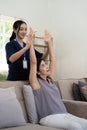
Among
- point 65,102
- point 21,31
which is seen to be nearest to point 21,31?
point 21,31

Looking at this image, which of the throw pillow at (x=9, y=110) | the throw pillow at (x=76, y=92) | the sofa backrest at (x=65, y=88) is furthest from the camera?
the throw pillow at (x=76, y=92)

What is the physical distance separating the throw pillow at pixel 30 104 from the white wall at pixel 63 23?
224 cm

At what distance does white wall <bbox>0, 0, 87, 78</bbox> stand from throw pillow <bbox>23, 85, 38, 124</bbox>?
224 cm

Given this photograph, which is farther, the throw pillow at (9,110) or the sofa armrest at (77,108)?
the sofa armrest at (77,108)

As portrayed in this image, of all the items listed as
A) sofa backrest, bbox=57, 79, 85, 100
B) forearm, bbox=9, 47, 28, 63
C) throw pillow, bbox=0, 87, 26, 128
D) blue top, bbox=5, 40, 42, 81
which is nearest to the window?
sofa backrest, bbox=57, 79, 85, 100

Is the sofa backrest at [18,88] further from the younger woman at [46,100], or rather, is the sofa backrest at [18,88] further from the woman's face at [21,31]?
the woman's face at [21,31]

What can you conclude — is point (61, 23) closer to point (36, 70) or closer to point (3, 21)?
point (3, 21)

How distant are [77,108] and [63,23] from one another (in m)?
2.55

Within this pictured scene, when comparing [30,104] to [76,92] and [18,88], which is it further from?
[76,92]

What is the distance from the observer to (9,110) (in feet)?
7.11

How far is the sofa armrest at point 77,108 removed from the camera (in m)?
2.65

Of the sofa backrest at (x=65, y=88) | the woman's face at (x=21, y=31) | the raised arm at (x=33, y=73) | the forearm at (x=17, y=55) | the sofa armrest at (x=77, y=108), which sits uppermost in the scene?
the woman's face at (x=21, y=31)

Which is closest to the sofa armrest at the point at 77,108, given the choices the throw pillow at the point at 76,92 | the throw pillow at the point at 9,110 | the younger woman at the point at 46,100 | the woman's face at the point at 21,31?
the younger woman at the point at 46,100

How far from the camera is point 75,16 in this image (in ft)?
15.5
